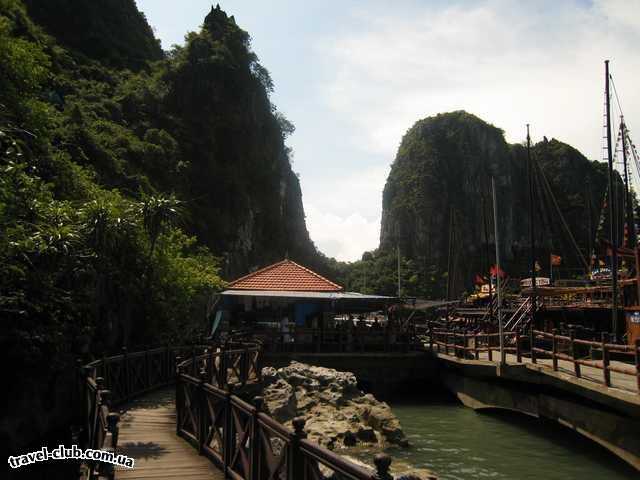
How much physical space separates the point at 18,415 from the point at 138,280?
4562 mm

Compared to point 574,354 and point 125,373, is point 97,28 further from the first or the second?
point 574,354

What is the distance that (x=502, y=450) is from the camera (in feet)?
41.3

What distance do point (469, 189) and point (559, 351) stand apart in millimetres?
88981

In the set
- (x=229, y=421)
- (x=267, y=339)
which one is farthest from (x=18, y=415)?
(x=267, y=339)

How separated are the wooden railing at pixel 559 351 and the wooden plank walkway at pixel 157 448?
7.92 metres

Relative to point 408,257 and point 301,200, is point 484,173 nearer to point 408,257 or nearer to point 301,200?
point 408,257

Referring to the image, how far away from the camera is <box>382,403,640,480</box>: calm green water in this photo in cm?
1088

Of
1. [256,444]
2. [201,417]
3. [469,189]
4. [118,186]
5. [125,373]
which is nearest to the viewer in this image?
[256,444]

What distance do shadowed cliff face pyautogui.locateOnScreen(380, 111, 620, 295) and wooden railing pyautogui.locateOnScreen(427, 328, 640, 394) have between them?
76130 millimetres

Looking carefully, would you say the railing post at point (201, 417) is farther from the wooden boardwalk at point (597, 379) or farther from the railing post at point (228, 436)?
the wooden boardwalk at point (597, 379)

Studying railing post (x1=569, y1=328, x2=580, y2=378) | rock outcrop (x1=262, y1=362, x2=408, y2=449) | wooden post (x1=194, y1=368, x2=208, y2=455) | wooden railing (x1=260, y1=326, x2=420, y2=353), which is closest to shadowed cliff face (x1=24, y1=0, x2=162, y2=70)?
wooden railing (x1=260, y1=326, x2=420, y2=353)

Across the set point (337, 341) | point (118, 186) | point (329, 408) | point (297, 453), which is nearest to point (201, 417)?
point (297, 453)

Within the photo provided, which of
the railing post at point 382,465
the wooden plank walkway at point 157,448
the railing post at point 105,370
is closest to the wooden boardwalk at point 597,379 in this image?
the wooden plank walkway at point 157,448

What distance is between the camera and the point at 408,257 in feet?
323
